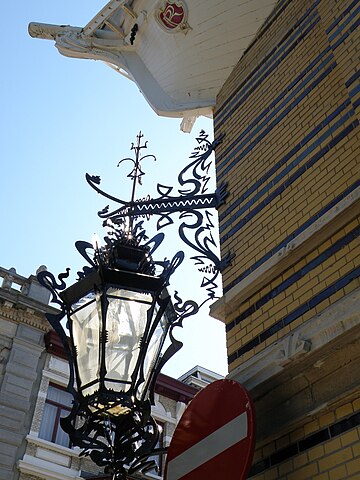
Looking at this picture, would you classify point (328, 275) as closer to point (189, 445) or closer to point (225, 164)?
point (189, 445)

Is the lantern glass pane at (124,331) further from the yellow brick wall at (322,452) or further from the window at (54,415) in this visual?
the window at (54,415)

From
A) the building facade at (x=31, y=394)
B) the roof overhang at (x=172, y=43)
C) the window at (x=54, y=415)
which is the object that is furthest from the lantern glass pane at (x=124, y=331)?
the window at (x=54, y=415)

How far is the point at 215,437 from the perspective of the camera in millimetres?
3855

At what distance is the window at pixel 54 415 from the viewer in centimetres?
1418

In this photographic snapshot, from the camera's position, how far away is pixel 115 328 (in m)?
4.09

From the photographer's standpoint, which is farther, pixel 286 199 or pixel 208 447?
pixel 286 199

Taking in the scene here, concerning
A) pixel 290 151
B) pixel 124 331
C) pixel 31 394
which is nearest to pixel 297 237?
pixel 290 151

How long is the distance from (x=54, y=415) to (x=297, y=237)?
11.7m

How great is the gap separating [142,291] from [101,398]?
0.84 meters

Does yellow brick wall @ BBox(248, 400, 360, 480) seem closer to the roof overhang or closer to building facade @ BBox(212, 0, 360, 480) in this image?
building facade @ BBox(212, 0, 360, 480)

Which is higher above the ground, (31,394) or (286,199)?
(31,394)

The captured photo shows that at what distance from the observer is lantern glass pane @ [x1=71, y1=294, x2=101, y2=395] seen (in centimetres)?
400

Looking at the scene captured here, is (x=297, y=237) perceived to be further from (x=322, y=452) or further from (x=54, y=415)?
(x=54, y=415)

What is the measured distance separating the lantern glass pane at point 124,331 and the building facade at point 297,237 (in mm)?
798
